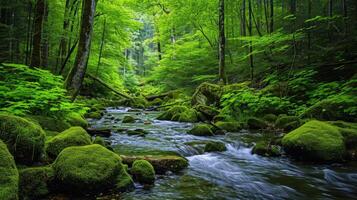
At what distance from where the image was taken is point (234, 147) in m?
7.43

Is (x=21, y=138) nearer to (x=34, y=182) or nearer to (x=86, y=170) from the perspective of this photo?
(x=34, y=182)

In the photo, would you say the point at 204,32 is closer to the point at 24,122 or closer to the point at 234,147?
the point at 234,147

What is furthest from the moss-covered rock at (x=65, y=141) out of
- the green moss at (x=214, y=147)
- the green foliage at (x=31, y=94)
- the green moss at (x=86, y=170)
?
the green moss at (x=214, y=147)

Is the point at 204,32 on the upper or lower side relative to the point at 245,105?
upper

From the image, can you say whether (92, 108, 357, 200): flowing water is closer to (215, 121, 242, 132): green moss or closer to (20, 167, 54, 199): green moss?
(20, 167, 54, 199): green moss

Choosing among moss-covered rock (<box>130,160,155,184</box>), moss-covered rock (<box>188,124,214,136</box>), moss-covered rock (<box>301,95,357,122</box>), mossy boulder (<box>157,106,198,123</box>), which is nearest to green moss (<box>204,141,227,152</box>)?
moss-covered rock (<box>188,124,214,136</box>)

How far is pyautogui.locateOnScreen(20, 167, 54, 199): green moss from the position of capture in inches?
143

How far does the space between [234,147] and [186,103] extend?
7.75 metres

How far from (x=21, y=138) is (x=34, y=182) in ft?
2.40

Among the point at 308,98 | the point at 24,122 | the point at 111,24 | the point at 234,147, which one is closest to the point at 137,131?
the point at 234,147

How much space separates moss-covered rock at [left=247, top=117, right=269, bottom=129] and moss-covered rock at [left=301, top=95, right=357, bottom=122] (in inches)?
55.6

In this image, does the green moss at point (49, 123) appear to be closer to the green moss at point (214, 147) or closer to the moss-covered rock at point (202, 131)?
the green moss at point (214, 147)

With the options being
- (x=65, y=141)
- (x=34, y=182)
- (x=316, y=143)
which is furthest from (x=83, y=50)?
(x=316, y=143)

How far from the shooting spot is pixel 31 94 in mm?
6043
